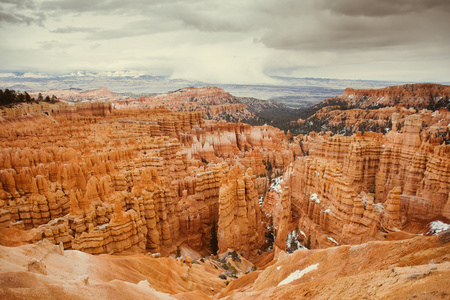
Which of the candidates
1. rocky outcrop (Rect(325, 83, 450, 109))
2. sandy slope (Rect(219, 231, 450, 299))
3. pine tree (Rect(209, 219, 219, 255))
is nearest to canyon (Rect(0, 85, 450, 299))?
sandy slope (Rect(219, 231, 450, 299))

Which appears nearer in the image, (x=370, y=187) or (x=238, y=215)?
(x=238, y=215)

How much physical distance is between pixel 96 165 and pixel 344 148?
29.5m

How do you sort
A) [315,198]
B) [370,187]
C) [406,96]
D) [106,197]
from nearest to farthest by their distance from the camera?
[106,197] < [315,198] < [370,187] < [406,96]

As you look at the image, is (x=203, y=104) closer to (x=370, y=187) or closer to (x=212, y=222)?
(x=370, y=187)

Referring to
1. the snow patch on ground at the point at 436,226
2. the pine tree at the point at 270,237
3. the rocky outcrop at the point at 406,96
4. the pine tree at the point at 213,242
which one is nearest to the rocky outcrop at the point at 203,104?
the rocky outcrop at the point at 406,96

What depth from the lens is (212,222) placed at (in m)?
19.9

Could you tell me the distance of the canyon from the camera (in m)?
5.54

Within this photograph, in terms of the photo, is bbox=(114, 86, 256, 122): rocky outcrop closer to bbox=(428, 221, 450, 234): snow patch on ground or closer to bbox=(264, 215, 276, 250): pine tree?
bbox=(264, 215, 276, 250): pine tree

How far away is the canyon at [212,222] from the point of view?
5535mm

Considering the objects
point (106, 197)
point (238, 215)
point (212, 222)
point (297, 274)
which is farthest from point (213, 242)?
point (297, 274)

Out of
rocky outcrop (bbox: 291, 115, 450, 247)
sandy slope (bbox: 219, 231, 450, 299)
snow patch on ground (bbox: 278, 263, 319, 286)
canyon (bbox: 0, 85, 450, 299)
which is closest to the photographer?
sandy slope (bbox: 219, 231, 450, 299)

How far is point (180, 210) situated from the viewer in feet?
65.4

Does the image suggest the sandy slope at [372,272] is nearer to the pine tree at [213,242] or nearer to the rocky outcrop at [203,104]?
the pine tree at [213,242]

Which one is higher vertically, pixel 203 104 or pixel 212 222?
pixel 203 104
